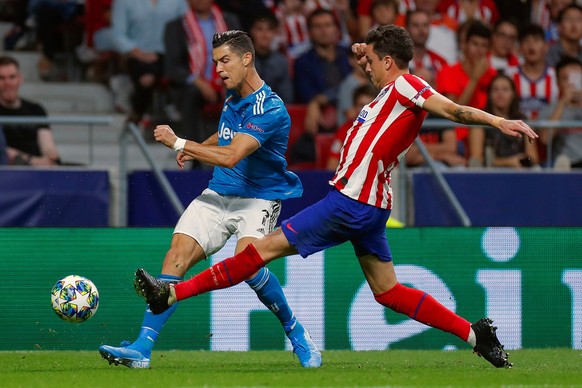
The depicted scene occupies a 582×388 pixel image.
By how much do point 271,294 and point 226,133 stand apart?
1.18 metres

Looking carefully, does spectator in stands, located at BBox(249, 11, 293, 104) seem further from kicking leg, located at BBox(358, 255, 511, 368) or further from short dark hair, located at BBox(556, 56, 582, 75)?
kicking leg, located at BBox(358, 255, 511, 368)

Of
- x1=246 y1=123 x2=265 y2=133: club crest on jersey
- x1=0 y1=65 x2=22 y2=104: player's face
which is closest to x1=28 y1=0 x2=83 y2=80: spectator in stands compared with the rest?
x1=0 y1=65 x2=22 y2=104: player's face

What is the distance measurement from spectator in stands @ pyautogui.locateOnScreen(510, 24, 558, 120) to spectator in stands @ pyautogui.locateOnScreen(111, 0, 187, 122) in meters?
4.07

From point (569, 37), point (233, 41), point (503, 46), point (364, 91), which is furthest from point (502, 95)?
point (233, 41)

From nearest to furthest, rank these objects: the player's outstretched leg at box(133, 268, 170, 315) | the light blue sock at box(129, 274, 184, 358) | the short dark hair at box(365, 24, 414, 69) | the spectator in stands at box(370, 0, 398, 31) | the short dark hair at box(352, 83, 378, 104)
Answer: the player's outstretched leg at box(133, 268, 170, 315) < the short dark hair at box(365, 24, 414, 69) < the light blue sock at box(129, 274, 184, 358) < the short dark hair at box(352, 83, 378, 104) < the spectator in stands at box(370, 0, 398, 31)

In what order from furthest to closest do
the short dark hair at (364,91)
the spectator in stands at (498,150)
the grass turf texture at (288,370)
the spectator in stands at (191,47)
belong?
the spectator in stands at (191,47), the short dark hair at (364,91), the spectator in stands at (498,150), the grass turf texture at (288,370)

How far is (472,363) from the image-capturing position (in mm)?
9141

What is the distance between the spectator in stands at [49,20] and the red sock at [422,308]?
26.5 ft

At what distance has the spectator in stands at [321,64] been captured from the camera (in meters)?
14.3

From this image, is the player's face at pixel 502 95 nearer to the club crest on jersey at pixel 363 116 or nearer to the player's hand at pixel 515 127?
the club crest on jersey at pixel 363 116

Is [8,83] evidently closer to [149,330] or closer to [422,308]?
[149,330]

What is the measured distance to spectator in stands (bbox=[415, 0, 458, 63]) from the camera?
15.2 metres

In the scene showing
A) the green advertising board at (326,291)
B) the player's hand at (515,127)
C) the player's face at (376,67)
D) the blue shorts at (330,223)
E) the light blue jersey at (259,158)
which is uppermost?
the player's face at (376,67)

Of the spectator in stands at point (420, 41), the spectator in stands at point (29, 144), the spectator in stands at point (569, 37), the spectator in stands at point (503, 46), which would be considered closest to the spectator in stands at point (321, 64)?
the spectator in stands at point (420, 41)
